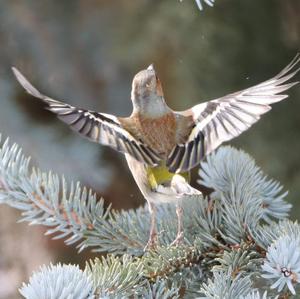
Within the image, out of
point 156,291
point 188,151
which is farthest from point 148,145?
point 156,291

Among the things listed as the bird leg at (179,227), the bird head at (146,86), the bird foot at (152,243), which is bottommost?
the bird foot at (152,243)

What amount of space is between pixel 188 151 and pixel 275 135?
852 mm

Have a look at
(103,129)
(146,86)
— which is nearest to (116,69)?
(146,86)

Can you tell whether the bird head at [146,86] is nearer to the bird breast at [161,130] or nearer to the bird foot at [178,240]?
the bird breast at [161,130]

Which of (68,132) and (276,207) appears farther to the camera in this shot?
(68,132)

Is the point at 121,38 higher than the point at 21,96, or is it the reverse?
the point at 121,38

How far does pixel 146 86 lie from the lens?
1.13 m

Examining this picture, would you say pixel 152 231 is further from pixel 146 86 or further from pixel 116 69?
pixel 116 69

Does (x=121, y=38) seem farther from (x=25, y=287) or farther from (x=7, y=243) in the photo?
(x=25, y=287)

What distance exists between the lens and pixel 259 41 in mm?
1821

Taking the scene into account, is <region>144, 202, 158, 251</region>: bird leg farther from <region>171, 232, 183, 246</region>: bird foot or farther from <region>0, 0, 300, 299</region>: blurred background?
<region>0, 0, 300, 299</region>: blurred background

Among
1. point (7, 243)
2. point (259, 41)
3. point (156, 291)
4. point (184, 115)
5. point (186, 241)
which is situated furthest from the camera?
point (7, 243)

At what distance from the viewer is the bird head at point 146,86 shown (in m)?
1.13

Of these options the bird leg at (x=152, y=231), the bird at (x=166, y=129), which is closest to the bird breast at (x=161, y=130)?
the bird at (x=166, y=129)
